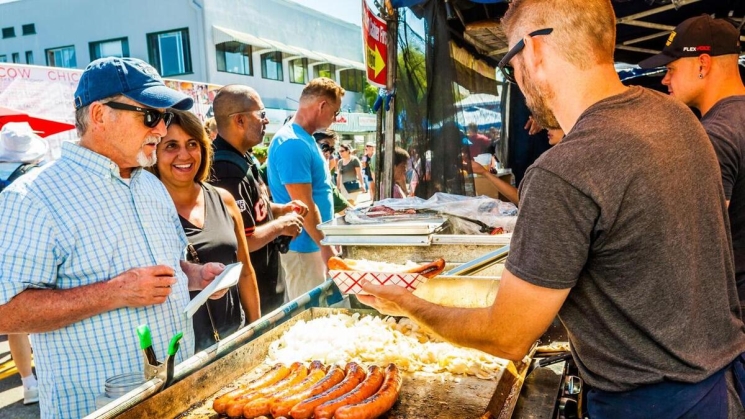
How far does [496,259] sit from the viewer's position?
2.66 meters

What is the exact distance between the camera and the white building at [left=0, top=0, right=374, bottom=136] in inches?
947

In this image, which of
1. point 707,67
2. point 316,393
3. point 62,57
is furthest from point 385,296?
point 62,57

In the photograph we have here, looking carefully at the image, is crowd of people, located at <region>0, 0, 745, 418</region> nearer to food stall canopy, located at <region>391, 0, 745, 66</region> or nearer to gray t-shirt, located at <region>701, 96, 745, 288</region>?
gray t-shirt, located at <region>701, 96, 745, 288</region>

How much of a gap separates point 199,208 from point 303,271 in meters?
2.17

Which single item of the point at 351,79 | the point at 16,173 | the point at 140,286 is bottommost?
the point at 140,286

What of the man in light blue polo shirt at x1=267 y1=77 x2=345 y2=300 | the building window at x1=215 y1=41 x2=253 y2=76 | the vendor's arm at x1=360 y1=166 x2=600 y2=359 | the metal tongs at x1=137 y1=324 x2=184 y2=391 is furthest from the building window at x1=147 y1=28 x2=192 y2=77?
the vendor's arm at x1=360 y1=166 x2=600 y2=359

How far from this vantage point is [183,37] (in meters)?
24.2

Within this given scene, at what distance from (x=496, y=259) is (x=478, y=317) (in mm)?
986

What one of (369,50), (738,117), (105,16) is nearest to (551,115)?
(738,117)

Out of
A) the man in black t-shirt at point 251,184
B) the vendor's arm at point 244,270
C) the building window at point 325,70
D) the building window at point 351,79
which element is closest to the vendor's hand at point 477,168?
the man in black t-shirt at point 251,184

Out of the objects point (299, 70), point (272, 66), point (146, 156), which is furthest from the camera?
point (299, 70)

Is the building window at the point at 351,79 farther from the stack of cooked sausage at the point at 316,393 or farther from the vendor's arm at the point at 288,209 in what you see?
the stack of cooked sausage at the point at 316,393

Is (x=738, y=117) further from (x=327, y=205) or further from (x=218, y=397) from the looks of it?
(x=327, y=205)

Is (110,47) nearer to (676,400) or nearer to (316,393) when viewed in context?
(316,393)
